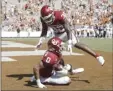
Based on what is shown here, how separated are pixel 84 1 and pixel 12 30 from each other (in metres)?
7.16

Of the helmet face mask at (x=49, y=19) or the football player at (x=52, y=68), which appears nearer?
the football player at (x=52, y=68)

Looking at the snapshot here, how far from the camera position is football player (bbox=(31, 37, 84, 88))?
6293 mm

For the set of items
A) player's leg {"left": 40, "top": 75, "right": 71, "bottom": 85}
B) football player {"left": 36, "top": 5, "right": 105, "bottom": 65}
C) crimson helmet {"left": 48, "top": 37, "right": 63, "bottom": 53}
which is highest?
football player {"left": 36, "top": 5, "right": 105, "bottom": 65}

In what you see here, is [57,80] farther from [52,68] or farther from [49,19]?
[49,19]

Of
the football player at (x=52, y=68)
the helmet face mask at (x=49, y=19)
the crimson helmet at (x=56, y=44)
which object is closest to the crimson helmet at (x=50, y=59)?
the football player at (x=52, y=68)

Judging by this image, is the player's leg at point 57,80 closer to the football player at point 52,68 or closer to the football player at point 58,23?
the football player at point 52,68

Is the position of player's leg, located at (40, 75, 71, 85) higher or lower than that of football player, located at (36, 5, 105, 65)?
lower

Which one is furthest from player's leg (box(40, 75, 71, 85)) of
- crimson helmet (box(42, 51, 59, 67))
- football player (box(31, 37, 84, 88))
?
crimson helmet (box(42, 51, 59, 67))

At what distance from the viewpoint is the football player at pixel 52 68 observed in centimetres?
629

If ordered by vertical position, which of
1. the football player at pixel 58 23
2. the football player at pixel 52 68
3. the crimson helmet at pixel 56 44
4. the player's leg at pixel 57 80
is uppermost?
the football player at pixel 58 23

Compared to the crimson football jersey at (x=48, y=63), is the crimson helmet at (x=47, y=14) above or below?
above

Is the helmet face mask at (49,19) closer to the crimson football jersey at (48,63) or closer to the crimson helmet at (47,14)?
the crimson helmet at (47,14)

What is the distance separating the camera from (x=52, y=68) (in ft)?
21.2

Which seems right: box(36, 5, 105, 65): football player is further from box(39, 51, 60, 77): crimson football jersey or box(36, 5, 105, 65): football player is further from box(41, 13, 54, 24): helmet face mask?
box(39, 51, 60, 77): crimson football jersey
